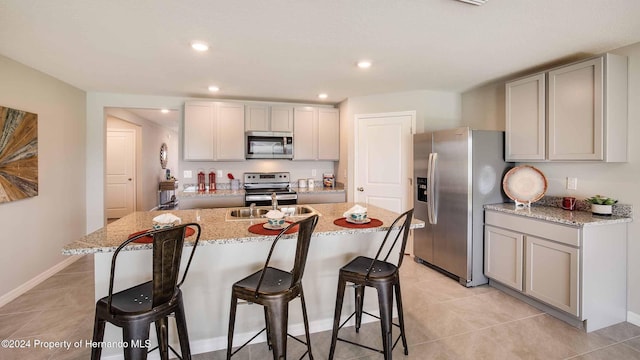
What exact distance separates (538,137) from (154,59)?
12.2ft

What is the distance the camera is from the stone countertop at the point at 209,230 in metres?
1.68

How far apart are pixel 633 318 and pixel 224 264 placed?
10.8 feet

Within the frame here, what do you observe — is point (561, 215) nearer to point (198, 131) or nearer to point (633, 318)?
point (633, 318)

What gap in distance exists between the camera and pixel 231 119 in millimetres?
4344

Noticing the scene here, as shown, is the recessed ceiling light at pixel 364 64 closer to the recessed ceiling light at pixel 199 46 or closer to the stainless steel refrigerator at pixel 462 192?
the stainless steel refrigerator at pixel 462 192

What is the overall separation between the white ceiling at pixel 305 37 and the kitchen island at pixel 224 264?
1431mm

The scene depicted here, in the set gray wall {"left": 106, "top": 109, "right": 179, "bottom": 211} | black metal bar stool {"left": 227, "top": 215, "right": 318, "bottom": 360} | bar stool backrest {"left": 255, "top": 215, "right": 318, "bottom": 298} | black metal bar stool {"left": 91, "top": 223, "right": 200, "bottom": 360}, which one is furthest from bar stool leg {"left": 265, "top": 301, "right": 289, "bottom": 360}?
gray wall {"left": 106, "top": 109, "right": 179, "bottom": 211}

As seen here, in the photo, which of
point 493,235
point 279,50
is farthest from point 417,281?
point 279,50

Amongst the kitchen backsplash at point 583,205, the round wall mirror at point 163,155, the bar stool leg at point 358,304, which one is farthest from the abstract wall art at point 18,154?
the round wall mirror at point 163,155

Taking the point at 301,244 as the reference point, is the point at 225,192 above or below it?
above

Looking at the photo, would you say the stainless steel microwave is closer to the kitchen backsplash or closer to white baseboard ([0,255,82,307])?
white baseboard ([0,255,82,307])

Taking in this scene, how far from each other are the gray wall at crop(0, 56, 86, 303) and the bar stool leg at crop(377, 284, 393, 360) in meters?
3.39

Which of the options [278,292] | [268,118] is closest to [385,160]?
[268,118]

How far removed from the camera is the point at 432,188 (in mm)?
3393
